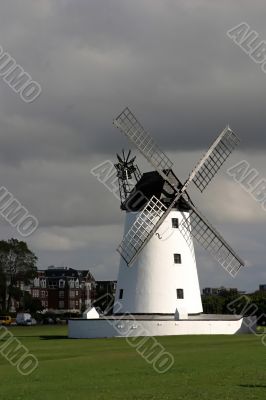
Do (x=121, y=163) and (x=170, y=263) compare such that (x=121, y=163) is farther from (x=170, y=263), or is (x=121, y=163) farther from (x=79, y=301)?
(x=79, y=301)

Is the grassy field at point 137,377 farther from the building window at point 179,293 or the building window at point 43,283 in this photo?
the building window at point 43,283

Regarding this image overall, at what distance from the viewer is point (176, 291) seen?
205ft

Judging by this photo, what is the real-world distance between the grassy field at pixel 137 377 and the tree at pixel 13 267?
285ft

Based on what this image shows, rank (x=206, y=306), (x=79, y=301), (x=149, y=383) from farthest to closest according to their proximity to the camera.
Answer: (x=79, y=301)
(x=206, y=306)
(x=149, y=383)

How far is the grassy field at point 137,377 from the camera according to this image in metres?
23.4

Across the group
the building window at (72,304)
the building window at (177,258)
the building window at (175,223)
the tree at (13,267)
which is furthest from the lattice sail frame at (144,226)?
the building window at (72,304)

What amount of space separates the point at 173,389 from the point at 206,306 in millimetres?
98916

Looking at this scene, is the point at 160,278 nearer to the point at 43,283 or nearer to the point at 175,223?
the point at 175,223

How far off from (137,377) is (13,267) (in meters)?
103

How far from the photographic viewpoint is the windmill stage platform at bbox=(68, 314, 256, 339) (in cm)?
5959

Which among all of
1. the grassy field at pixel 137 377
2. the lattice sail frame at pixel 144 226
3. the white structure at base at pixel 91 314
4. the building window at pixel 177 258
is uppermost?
the lattice sail frame at pixel 144 226

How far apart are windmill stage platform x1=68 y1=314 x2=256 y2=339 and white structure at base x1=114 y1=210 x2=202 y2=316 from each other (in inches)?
40.9

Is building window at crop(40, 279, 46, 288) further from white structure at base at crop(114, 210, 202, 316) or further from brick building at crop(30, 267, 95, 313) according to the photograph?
white structure at base at crop(114, 210, 202, 316)

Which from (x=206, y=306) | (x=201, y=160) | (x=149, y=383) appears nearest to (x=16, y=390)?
(x=149, y=383)
